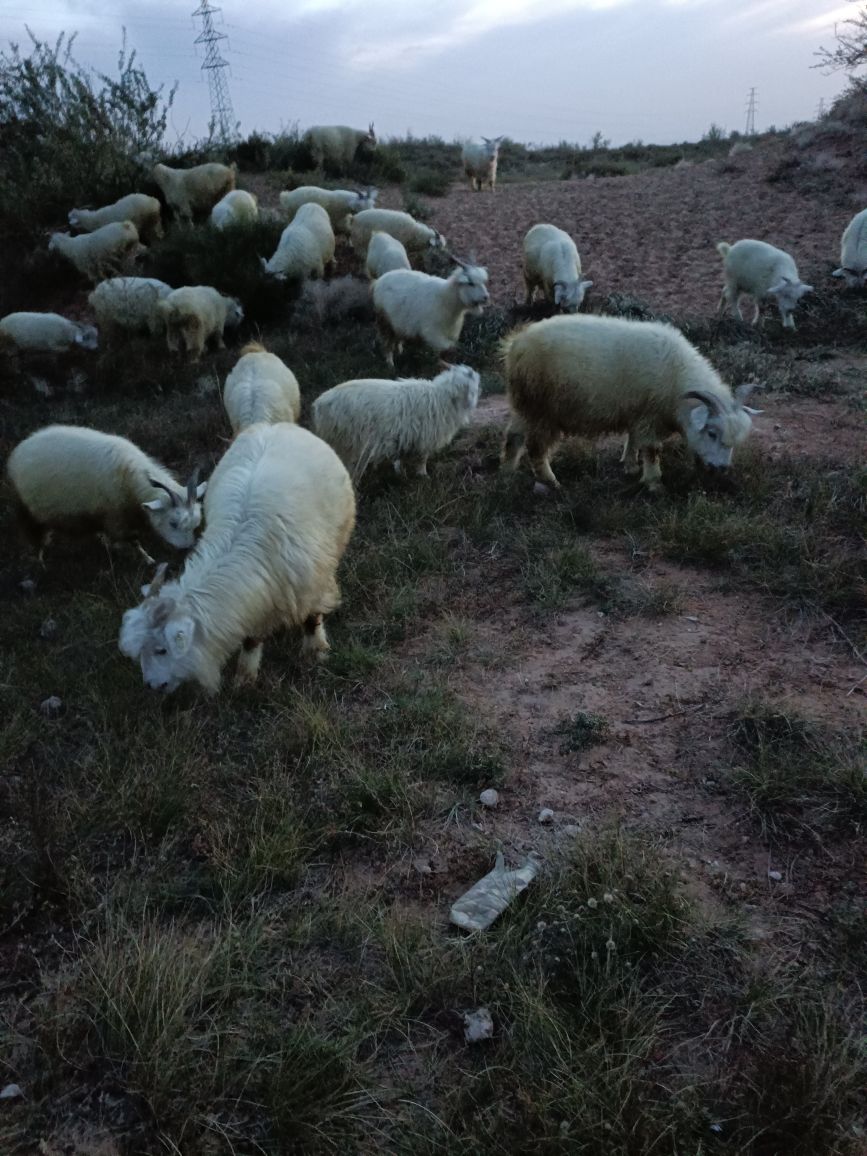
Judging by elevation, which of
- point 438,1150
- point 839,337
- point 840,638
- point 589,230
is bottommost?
point 438,1150

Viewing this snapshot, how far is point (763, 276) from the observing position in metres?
10.2

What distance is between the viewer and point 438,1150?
2236 millimetres

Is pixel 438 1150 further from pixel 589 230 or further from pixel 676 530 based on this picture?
pixel 589 230

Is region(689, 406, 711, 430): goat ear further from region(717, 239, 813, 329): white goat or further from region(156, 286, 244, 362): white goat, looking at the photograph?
region(156, 286, 244, 362): white goat

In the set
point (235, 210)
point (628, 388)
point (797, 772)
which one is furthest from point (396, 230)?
point (797, 772)

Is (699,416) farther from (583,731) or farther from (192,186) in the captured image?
(192,186)

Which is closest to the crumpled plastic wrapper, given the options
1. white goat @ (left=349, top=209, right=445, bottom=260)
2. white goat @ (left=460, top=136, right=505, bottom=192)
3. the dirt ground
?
the dirt ground

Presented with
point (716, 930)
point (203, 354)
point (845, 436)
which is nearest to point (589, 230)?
point (203, 354)

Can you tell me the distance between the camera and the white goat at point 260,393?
701 cm

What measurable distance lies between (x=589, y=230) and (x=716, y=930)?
1409cm

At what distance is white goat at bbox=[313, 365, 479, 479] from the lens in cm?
700

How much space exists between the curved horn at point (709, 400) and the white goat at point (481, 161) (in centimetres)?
1577

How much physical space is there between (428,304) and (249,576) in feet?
19.8

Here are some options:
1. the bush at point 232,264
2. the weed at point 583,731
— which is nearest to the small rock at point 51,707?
the weed at point 583,731
